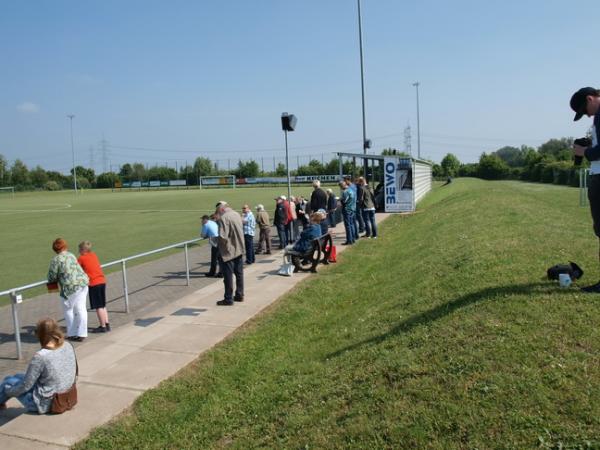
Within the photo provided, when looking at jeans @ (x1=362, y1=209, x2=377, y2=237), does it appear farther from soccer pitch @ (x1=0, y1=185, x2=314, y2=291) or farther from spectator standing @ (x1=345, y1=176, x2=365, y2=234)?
soccer pitch @ (x1=0, y1=185, x2=314, y2=291)

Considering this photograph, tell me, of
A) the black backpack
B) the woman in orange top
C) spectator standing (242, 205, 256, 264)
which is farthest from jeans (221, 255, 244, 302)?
the black backpack

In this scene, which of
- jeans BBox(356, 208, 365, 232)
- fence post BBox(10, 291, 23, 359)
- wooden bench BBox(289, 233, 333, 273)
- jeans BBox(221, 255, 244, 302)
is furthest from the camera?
jeans BBox(356, 208, 365, 232)

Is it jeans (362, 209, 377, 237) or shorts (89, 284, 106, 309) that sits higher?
jeans (362, 209, 377, 237)

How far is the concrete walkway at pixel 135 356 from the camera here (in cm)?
448

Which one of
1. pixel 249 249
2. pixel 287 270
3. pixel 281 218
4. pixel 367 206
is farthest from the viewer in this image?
pixel 367 206

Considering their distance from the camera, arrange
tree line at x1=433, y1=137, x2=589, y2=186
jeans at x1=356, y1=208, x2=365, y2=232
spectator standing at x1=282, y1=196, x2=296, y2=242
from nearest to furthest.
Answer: spectator standing at x1=282, y1=196, x2=296, y2=242
jeans at x1=356, y1=208, x2=365, y2=232
tree line at x1=433, y1=137, x2=589, y2=186

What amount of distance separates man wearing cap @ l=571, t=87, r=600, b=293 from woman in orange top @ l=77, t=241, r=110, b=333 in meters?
6.51

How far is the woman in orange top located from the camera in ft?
24.9

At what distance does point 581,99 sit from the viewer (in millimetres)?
4871

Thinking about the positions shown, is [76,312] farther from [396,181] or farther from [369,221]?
[396,181]

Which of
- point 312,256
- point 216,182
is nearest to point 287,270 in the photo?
point 312,256

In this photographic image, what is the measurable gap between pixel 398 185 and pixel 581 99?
17.3m

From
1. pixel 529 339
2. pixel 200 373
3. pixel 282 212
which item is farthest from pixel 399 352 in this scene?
pixel 282 212

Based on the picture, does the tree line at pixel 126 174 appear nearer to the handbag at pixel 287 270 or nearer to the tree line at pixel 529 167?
the tree line at pixel 529 167
